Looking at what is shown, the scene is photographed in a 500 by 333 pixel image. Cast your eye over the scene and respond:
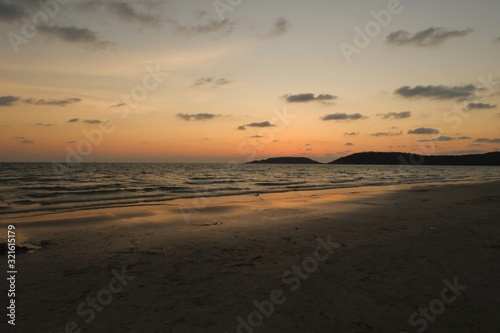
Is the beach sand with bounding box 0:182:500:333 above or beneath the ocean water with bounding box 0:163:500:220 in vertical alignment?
beneath

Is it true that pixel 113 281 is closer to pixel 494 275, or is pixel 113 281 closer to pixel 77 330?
pixel 77 330

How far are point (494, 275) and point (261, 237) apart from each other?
6780 mm

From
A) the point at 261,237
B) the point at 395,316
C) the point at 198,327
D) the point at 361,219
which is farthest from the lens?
the point at 361,219

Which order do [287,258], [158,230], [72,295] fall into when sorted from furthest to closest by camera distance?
[158,230], [287,258], [72,295]

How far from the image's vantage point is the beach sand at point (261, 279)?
5406 mm

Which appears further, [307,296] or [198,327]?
[307,296]

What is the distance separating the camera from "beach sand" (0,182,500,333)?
541cm

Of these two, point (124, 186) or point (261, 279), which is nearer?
point (261, 279)

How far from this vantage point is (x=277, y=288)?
677cm

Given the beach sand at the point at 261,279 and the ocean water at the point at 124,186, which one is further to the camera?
the ocean water at the point at 124,186

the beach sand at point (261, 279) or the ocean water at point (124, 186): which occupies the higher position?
the ocean water at point (124, 186)

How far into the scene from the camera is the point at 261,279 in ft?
24.0

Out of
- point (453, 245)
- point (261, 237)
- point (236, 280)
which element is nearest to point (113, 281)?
point (236, 280)

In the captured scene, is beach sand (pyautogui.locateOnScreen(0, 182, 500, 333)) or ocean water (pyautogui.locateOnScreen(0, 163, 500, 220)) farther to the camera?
ocean water (pyautogui.locateOnScreen(0, 163, 500, 220))
